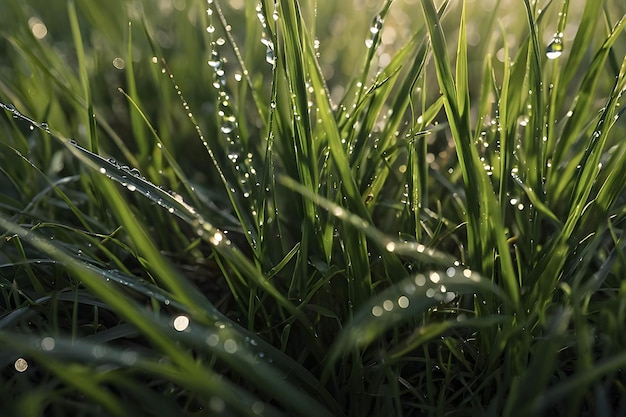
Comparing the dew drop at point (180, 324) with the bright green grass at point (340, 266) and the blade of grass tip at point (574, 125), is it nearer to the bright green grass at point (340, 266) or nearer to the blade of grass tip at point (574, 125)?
the bright green grass at point (340, 266)

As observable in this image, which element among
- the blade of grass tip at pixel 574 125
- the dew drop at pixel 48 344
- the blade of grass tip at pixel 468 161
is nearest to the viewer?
the dew drop at pixel 48 344

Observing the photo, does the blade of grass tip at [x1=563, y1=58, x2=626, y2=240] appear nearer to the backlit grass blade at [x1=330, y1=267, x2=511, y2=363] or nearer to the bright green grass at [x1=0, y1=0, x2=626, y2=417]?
the bright green grass at [x1=0, y1=0, x2=626, y2=417]

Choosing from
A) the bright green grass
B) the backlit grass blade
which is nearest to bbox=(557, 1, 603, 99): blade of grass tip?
the bright green grass

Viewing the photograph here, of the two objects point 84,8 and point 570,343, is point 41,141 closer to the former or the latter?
point 84,8

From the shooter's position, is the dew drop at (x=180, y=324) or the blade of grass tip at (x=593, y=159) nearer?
the dew drop at (x=180, y=324)

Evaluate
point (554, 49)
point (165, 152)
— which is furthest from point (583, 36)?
point (165, 152)

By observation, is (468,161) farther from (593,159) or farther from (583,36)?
(583,36)

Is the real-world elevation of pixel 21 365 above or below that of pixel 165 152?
below

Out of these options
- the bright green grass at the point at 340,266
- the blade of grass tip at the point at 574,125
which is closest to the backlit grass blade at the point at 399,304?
the bright green grass at the point at 340,266
